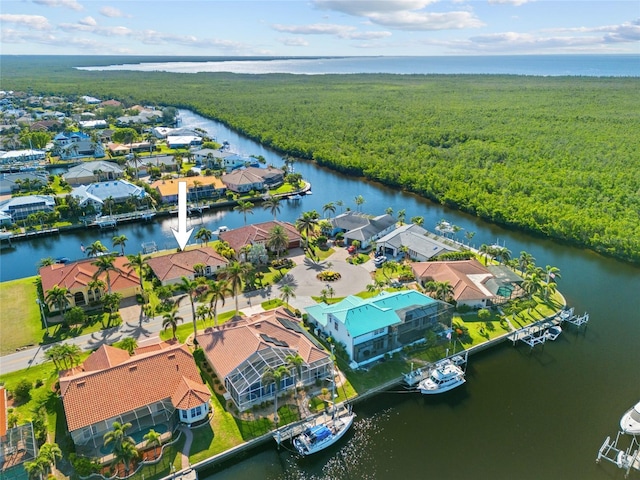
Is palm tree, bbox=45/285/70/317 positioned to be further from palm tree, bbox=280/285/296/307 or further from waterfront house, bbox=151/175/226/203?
waterfront house, bbox=151/175/226/203


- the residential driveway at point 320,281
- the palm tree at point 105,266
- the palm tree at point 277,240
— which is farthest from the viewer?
the palm tree at point 277,240

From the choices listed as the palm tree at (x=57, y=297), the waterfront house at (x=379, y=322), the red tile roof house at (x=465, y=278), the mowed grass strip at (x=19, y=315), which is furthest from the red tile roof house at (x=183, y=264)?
the red tile roof house at (x=465, y=278)

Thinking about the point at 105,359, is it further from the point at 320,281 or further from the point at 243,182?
the point at 243,182

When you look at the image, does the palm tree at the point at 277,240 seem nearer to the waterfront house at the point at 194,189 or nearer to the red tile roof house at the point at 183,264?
the red tile roof house at the point at 183,264

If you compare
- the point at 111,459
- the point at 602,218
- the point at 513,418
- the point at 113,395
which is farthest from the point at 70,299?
the point at 602,218

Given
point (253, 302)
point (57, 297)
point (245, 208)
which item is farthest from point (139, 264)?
point (245, 208)

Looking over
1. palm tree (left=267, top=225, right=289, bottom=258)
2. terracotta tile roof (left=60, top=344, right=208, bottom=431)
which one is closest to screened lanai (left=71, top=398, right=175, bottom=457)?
terracotta tile roof (left=60, top=344, right=208, bottom=431)
